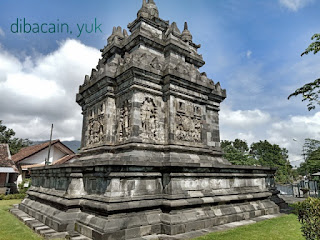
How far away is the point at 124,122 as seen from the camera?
31.8 ft

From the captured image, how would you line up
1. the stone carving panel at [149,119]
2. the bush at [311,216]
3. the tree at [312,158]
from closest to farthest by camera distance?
the bush at [311,216]
the stone carving panel at [149,119]
the tree at [312,158]

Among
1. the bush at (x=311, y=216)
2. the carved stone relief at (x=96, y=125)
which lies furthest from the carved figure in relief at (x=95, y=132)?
the bush at (x=311, y=216)

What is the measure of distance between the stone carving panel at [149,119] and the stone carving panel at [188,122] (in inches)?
→ 37.7

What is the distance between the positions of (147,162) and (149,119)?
7.66 feet

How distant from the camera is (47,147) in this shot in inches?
1197

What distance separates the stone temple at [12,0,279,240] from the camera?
709 centimetres

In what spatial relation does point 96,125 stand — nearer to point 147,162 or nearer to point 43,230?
point 147,162

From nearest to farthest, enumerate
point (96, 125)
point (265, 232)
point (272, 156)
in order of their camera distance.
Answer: point (265, 232) < point (96, 125) < point (272, 156)

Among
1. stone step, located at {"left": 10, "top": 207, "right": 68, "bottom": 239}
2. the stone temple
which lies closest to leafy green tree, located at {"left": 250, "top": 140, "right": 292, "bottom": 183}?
the stone temple

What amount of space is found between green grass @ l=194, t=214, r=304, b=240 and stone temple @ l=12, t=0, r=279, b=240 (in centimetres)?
80

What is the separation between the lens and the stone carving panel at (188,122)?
9.97 m

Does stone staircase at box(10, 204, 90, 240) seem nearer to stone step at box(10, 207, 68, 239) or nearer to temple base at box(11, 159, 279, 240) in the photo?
stone step at box(10, 207, 68, 239)

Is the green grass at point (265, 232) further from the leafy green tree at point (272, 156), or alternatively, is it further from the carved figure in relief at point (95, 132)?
the leafy green tree at point (272, 156)

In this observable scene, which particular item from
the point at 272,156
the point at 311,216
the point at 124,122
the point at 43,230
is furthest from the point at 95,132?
the point at 272,156
